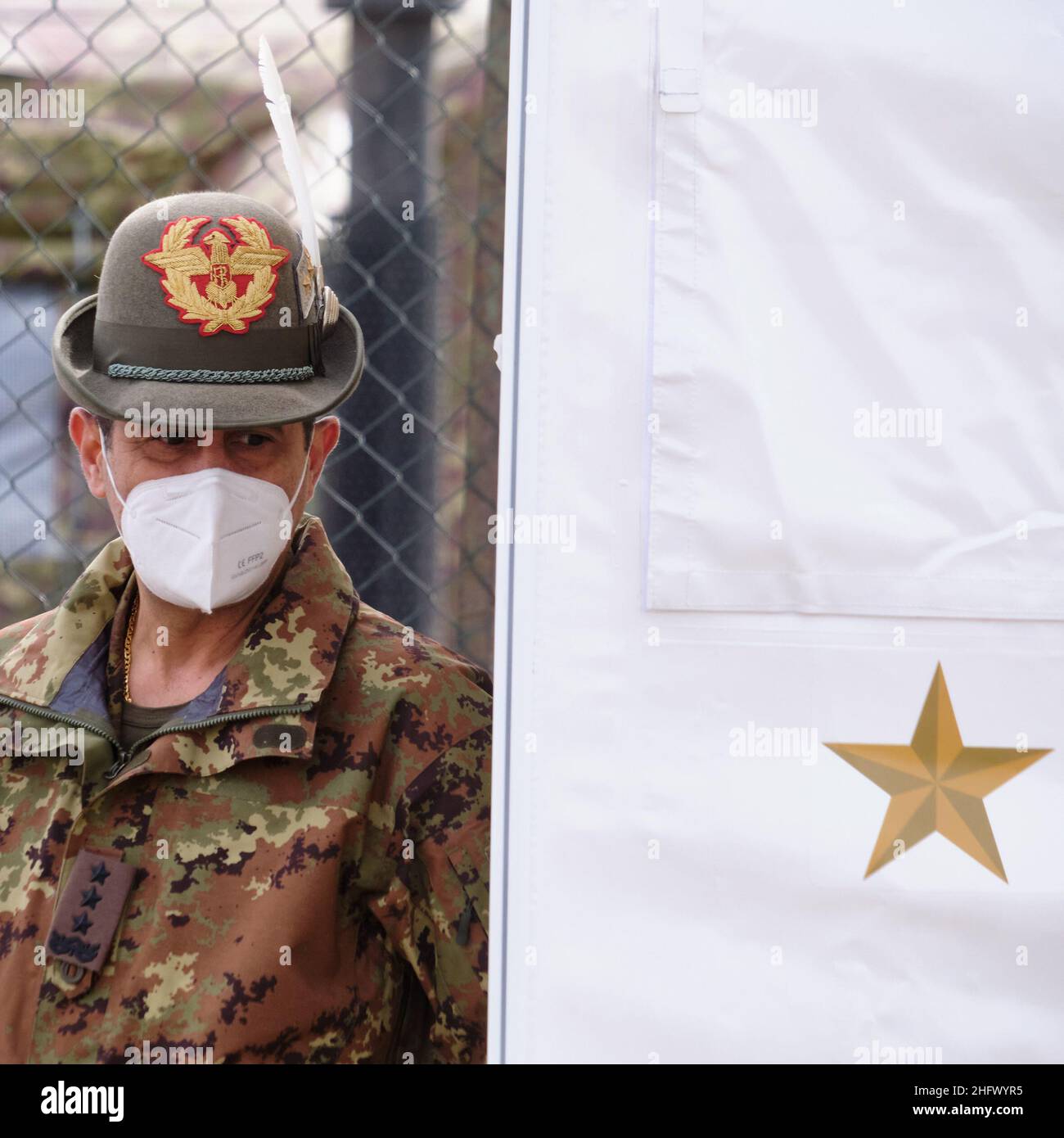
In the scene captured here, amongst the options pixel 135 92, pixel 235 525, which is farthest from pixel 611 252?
pixel 135 92

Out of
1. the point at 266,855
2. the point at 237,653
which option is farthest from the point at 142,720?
the point at 266,855

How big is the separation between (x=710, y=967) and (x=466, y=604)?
136 centimetres

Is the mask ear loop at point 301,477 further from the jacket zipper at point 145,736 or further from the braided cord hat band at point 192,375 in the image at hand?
the jacket zipper at point 145,736

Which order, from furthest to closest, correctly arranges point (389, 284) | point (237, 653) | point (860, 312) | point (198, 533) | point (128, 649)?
point (389, 284) → point (128, 649) → point (237, 653) → point (198, 533) → point (860, 312)

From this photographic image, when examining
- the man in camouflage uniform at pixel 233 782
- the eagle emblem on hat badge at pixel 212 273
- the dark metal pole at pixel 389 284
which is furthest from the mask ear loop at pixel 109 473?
the dark metal pole at pixel 389 284

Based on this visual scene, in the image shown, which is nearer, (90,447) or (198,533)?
(198,533)

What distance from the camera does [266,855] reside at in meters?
1.47

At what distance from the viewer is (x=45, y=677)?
159cm

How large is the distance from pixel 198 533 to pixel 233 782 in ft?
1.02

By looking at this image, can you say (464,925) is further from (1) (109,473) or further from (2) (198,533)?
(1) (109,473)

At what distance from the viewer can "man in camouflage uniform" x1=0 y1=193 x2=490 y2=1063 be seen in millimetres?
1438

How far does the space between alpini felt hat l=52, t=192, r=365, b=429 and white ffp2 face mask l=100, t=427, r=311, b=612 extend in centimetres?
9

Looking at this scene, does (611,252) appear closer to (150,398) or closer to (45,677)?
(150,398)

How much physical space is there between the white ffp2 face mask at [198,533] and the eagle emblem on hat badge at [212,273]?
0.21 metres
